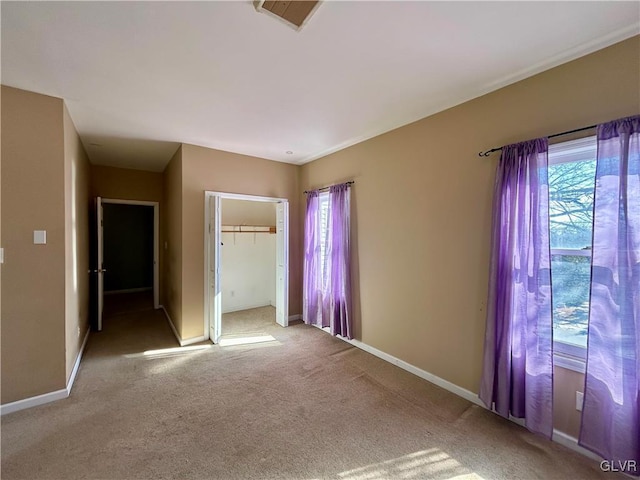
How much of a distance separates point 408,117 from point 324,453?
3.05m

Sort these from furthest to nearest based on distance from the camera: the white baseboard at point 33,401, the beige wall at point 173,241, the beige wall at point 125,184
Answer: the beige wall at point 125,184, the beige wall at point 173,241, the white baseboard at point 33,401

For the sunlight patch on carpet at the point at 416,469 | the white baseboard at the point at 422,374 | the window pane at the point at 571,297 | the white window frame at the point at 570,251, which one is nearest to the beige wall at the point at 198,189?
the white baseboard at the point at 422,374

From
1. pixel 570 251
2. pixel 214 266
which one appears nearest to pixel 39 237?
pixel 214 266

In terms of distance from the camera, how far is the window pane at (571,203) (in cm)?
186

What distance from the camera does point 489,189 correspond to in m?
2.30

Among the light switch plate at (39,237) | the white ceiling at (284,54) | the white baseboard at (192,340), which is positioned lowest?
the white baseboard at (192,340)

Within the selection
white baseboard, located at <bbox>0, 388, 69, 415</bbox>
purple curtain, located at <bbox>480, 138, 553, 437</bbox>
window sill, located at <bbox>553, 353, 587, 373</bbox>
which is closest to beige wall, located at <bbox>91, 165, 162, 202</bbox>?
white baseboard, located at <bbox>0, 388, 69, 415</bbox>

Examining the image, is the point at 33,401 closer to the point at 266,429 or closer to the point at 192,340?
the point at 192,340

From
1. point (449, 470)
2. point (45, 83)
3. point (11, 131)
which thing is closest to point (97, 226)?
point (11, 131)

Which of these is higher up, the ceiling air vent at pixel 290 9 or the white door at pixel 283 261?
the ceiling air vent at pixel 290 9

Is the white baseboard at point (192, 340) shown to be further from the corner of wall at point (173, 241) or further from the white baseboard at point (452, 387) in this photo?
the white baseboard at point (452, 387)

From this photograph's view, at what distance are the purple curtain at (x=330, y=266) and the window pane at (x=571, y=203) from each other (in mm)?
2098

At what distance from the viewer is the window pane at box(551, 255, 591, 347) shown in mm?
1871

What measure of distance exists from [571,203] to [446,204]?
886 mm
